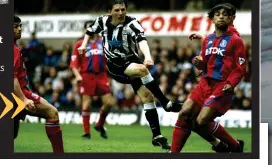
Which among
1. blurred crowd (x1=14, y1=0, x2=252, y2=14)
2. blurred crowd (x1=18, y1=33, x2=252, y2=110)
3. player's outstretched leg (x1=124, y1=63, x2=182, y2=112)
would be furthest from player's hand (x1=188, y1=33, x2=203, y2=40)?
blurred crowd (x1=18, y1=33, x2=252, y2=110)

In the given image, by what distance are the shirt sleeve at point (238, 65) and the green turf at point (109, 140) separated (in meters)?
0.94

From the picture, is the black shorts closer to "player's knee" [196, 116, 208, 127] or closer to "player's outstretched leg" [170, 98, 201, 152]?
"player's outstretched leg" [170, 98, 201, 152]

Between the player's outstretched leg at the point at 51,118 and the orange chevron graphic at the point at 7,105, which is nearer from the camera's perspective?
the player's outstretched leg at the point at 51,118

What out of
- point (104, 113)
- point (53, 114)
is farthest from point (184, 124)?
point (104, 113)

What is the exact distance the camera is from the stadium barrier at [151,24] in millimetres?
12781

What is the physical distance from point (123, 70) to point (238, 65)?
1338 millimetres

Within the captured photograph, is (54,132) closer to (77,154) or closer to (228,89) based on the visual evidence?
(77,154)

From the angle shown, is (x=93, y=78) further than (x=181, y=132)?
Yes

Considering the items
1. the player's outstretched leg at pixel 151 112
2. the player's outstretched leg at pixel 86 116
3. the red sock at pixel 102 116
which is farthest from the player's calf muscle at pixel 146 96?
the red sock at pixel 102 116

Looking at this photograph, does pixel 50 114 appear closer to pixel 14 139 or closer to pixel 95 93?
pixel 14 139

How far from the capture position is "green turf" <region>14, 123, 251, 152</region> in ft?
32.4

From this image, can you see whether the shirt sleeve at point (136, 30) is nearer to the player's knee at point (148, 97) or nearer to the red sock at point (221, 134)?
the player's knee at point (148, 97)

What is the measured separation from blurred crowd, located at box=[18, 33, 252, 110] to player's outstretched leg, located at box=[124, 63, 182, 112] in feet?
12.2

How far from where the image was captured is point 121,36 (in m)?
9.50
